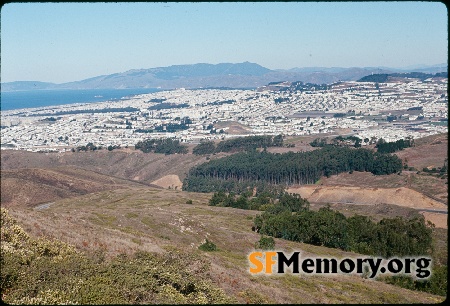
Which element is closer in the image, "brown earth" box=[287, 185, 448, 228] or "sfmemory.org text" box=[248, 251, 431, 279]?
"sfmemory.org text" box=[248, 251, 431, 279]

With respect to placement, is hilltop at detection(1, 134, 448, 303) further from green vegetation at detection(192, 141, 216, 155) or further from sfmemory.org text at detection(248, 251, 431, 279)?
green vegetation at detection(192, 141, 216, 155)

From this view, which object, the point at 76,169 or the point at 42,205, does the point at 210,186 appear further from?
the point at 42,205

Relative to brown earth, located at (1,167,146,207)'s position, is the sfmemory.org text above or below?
above

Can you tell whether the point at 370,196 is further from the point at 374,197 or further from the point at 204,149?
the point at 204,149

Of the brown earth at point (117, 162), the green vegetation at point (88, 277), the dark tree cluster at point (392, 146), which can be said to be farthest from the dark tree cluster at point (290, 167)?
the green vegetation at point (88, 277)

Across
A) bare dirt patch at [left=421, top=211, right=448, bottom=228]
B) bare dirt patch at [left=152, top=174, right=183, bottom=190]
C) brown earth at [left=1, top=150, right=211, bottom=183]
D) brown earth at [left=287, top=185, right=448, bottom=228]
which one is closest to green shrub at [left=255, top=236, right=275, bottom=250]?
brown earth at [left=287, top=185, right=448, bottom=228]

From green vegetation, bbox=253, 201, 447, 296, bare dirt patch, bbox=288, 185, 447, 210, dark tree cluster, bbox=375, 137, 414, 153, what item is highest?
green vegetation, bbox=253, 201, 447, 296

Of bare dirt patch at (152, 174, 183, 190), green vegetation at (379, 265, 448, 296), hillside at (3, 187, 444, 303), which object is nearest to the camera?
hillside at (3, 187, 444, 303)

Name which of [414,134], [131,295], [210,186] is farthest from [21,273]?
[414,134]
